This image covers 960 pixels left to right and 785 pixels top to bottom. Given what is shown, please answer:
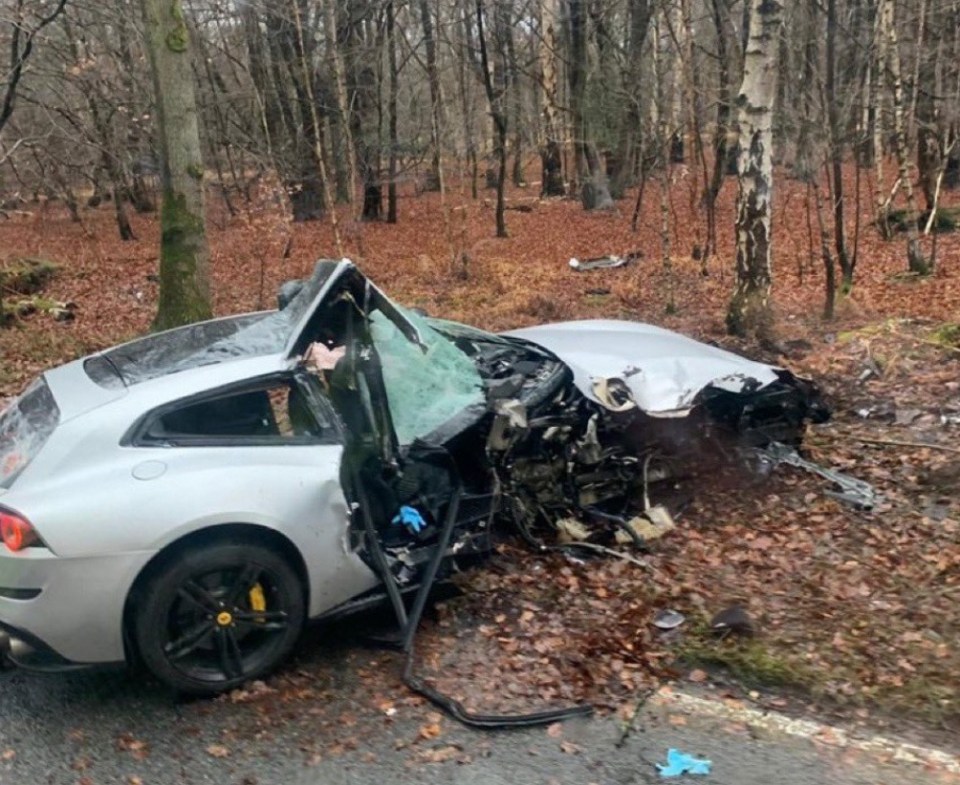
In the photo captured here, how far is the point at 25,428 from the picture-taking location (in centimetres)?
437

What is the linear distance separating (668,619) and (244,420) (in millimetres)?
2468

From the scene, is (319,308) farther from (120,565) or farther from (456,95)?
(456,95)

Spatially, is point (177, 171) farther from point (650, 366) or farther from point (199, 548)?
point (199, 548)

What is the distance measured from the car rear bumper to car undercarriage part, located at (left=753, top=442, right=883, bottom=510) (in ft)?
13.7

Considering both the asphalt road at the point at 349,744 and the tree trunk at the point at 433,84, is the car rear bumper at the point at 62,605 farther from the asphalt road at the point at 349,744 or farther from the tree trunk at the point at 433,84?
the tree trunk at the point at 433,84

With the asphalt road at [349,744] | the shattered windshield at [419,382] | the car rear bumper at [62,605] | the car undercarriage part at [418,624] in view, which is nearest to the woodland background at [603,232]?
the car undercarriage part at [418,624]

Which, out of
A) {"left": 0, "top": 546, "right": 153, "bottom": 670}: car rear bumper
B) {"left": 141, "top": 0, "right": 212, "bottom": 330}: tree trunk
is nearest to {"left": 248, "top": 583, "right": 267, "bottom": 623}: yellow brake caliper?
{"left": 0, "top": 546, "right": 153, "bottom": 670}: car rear bumper

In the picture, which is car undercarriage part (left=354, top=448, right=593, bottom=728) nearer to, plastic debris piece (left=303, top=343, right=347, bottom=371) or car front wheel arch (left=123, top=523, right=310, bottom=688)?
car front wheel arch (left=123, top=523, right=310, bottom=688)

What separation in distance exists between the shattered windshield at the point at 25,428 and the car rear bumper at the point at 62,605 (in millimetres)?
431

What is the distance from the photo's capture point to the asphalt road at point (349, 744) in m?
3.65

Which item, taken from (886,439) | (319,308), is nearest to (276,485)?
(319,308)

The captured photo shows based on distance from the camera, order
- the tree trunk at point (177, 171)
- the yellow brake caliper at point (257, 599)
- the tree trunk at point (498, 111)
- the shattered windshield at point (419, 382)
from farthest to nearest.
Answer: the tree trunk at point (498, 111) < the tree trunk at point (177, 171) < the shattered windshield at point (419, 382) < the yellow brake caliper at point (257, 599)

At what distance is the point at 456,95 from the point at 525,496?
18639 mm

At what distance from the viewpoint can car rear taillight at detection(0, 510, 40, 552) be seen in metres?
3.79
